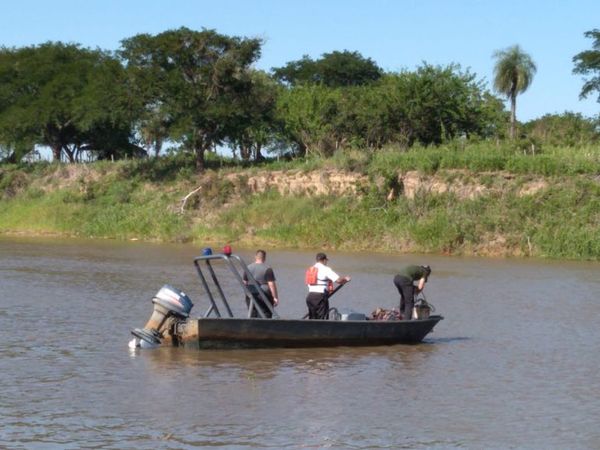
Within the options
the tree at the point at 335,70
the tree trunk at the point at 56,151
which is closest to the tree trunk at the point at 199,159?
the tree trunk at the point at 56,151

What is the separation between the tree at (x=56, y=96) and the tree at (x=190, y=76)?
2.07 m

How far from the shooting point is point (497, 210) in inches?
1820

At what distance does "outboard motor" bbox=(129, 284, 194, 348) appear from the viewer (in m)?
17.0

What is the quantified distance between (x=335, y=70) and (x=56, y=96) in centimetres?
3185

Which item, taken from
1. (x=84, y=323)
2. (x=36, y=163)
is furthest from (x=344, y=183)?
(x=84, y=323)

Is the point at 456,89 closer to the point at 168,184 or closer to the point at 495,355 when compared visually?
the point at 168,184

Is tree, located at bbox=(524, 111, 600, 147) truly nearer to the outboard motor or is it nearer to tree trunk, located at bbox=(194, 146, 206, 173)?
tree trunk, located at bbox=(194, 146, 206, 173)

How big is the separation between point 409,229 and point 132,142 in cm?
3513

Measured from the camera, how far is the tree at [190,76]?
56.7 m

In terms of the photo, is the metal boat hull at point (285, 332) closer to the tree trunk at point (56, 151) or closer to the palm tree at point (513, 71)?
the palm tree at point (513, 71)

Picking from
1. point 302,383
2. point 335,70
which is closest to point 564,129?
point 335,70

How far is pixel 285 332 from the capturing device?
17547 mm

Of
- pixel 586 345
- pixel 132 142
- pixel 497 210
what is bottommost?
pixel 586 345

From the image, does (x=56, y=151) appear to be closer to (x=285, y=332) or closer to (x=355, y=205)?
(x=355, y=205)
